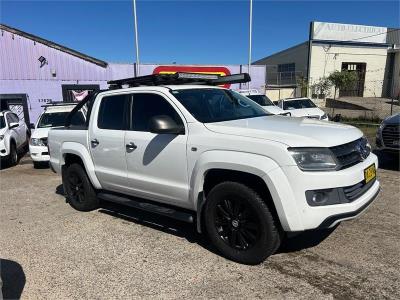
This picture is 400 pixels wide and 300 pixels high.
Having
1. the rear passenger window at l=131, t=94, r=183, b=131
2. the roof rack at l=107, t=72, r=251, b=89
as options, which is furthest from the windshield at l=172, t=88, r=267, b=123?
the roof rack at l=107, t=72, r=251, b=89

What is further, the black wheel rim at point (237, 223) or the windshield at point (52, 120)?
the windshield at point (52, 120)

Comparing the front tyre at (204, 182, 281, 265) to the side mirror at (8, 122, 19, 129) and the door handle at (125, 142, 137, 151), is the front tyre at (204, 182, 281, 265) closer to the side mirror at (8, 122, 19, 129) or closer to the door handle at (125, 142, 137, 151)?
the door handle at (125, 142, 137, 151)

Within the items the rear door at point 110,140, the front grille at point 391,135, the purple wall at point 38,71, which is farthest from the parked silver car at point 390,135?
the purple wall at point 38,71

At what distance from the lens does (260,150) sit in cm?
371

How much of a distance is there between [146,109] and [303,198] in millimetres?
2393

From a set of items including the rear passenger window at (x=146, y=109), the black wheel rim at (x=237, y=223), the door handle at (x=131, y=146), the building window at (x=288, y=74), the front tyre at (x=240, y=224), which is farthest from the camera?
the building window at (x=288, y=74)

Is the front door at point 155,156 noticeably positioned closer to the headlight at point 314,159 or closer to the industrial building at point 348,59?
the headlight at point 314,159

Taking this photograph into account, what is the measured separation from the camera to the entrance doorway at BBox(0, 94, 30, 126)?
1818 cm

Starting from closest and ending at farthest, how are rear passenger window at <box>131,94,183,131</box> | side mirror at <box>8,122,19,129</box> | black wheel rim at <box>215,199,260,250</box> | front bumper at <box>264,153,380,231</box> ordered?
front bumper at <box>264,153,380,231</box>
black wheel rim at <box>215,199,260,250</box>
rear passenger window at <box>131,94,183,131</box>
side mirror at <box>8,122,19,129</box>

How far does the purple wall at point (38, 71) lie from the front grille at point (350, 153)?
56.3 ft

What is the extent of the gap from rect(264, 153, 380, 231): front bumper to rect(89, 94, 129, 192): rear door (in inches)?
91.9

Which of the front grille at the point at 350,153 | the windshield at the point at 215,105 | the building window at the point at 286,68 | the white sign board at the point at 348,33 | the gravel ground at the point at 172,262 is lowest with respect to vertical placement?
the gravel ground at the point at 172,262

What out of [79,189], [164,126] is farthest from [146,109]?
[79,189]

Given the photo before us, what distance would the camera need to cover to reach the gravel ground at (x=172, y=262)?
360 centimetres
